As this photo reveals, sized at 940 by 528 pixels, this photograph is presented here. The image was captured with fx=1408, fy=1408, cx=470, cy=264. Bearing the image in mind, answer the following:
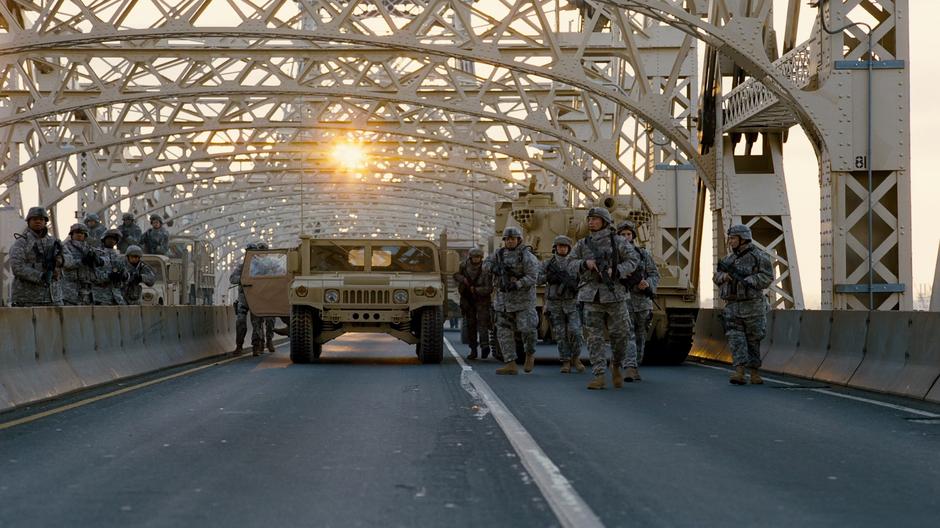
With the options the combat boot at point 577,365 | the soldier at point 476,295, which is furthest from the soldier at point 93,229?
the combat boot at point 577,365

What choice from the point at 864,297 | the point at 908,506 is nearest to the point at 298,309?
the point at 864,297

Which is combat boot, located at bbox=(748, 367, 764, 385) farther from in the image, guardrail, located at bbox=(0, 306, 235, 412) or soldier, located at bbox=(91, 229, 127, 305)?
soldier, located at bbox=(91, 229, 127, 305)

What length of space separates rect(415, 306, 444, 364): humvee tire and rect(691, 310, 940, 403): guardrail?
4568 mm

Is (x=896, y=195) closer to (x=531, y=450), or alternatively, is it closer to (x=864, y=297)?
(x=864, y=297)

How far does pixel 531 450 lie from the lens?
8688 millimetres

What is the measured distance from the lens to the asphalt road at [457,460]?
6.46 meters

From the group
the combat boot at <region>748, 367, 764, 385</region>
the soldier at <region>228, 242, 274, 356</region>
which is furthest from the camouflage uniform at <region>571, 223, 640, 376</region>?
the soldier at <region>228, 242, 274, 356</region>

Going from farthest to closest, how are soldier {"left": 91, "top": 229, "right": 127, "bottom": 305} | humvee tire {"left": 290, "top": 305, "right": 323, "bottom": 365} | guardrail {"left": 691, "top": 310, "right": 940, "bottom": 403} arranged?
humvee tire {"left": 290, "top": 305, "right": 323, "bottom": 365} → soldier {"left": 91, "top": 229, "right": 127, "bottom": 305} → guardrail {"left": 691, "top": 310, "right": 940, "bottom": 403}

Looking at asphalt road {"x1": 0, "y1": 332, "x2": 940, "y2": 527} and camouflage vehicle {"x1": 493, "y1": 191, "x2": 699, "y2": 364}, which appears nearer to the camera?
asphalt road {"x1": 0, "y1": 332, "x2": 940, "y2": 527}

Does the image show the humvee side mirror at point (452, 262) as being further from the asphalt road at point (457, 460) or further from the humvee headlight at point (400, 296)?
the asphalt road at point (457, 460)

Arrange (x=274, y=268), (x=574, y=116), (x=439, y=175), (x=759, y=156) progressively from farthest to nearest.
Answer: (x=439, y=175)
(x=574, y=116)
(x=759, y=156)
(x=274, y=268)

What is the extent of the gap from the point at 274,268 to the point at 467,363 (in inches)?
187

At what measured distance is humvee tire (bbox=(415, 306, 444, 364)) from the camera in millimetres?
20094

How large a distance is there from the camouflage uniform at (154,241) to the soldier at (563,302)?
1167 centimetres
